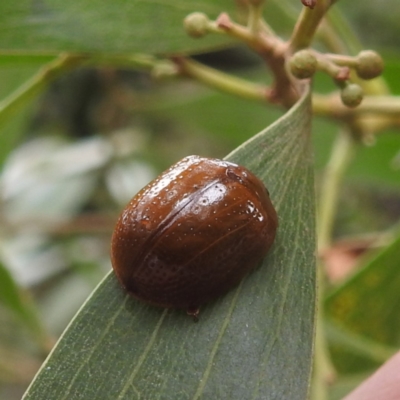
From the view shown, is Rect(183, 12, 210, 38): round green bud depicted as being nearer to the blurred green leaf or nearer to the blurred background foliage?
the blurred background foliage

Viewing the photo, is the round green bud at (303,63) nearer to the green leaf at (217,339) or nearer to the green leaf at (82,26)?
the green leaf at (217,339)

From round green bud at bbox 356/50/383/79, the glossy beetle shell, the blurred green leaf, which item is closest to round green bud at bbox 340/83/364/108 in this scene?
round green bud at bbox 356/50/383/79

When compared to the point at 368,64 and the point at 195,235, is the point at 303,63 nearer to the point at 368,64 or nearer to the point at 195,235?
the point at 368,64

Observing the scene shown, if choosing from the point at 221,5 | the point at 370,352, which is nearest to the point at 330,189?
the point at 370,352

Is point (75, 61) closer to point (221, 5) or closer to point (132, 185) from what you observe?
point (221, 5)

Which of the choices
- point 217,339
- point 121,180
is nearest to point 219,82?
point 217,339

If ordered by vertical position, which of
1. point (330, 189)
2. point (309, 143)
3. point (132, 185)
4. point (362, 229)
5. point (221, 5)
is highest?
point (221, 5)
